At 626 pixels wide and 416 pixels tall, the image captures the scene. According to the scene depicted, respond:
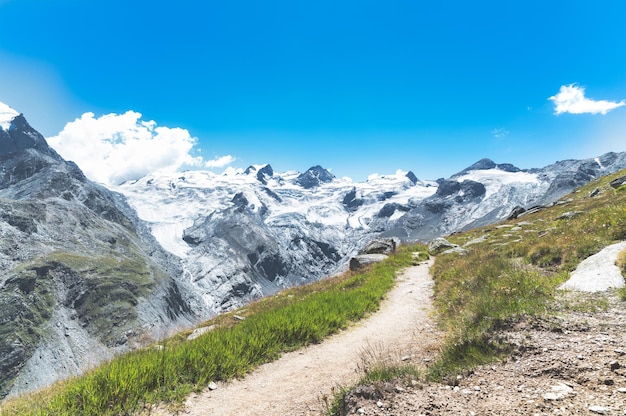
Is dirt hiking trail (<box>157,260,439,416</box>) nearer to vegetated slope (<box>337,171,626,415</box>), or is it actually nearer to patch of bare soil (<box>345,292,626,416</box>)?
vegetated slope (<box>337,171,626,415</box>)

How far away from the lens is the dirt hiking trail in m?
7.71

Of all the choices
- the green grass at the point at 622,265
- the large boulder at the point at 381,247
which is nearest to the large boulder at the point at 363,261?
the large boulder at the point at 381,247

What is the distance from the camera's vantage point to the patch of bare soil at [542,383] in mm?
5246

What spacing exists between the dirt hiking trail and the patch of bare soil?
6.65 ft

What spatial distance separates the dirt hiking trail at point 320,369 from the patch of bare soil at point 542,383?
2.03 meters

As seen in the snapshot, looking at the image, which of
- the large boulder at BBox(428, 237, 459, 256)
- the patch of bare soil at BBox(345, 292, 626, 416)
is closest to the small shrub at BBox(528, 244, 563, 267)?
the patch of bare soil at BBox(345, 292, 626, 416)

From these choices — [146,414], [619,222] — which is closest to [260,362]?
[146,414]

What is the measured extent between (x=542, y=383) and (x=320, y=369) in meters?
5.59

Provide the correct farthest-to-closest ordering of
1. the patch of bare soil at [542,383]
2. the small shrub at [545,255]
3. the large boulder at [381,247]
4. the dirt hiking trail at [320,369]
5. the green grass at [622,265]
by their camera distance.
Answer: the large boulder at [381,247] → the small shrub at [545,255] → the green grass at [622,265] → the dirt hiking trail at [320,369] → the patch of bare soil at [542,383]

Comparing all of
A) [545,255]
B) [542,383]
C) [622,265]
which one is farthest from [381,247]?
[542,383]

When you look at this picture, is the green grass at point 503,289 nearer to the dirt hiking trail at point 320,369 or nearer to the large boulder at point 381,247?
the dirt hiking trail at point 320,369

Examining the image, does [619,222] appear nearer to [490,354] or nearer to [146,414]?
[490,354]

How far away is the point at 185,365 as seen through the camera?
890 centimetres

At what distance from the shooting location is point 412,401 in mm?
6277
